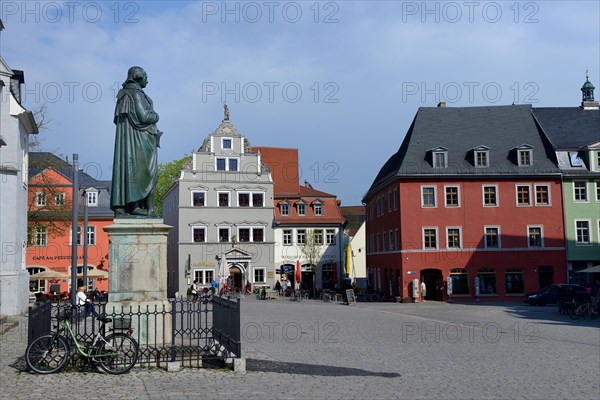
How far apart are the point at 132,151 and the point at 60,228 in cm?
3103

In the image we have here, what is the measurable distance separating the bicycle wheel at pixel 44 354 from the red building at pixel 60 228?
2919 cm

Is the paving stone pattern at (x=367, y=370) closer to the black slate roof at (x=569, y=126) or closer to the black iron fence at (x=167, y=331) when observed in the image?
the black iron fence at (x=167, y=331)

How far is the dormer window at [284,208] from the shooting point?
192 ft

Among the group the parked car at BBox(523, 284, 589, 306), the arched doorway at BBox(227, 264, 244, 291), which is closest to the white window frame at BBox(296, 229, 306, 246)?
the arched doorway at BBox(227, 264, 244, 291)

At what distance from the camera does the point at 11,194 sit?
27.1 m

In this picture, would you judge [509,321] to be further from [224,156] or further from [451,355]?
[224,156]

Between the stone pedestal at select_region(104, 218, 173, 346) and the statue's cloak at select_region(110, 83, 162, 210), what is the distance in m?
0.58

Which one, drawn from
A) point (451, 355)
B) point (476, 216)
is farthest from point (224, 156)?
point (451, 355)

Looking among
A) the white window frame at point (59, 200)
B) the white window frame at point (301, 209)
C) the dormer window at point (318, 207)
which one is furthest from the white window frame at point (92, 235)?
the dormer window at point (318, 207)

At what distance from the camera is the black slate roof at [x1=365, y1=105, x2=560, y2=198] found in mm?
45594

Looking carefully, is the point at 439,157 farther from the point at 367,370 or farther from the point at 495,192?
the point at 367,370

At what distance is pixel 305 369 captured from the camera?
41.4 feet

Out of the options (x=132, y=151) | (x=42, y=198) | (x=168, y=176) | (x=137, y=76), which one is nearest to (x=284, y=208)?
(x=168, y=176)

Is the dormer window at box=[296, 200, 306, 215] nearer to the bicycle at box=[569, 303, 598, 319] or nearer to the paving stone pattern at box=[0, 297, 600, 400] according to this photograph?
the bicycle at box=[569, 303, 598, 319]
